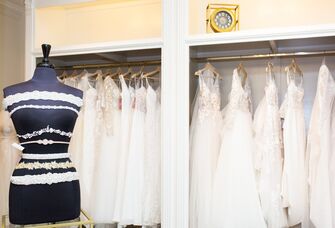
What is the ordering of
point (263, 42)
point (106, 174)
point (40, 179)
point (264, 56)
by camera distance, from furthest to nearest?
point (106, 174) → point (264, 56) → point (263, 42) → point (40, 179)

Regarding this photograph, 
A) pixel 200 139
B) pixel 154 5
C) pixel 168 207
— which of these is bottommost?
pixel 168 207

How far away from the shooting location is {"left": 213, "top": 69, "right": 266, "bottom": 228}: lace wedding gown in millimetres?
1955

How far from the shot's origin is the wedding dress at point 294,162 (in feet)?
6.33

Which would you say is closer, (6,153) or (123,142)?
(123,142)

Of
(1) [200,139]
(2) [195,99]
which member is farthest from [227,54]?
(1) [200,139]

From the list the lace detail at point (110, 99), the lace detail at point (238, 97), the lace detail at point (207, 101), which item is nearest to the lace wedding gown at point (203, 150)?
the lace detail at point (207, 101)

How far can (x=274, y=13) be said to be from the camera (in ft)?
7.80

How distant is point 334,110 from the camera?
6.31 feet

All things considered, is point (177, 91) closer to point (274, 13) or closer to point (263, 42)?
point (263, 42)

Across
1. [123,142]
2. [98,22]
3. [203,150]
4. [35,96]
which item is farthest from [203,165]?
[98,22]

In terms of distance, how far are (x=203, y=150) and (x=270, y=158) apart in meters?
0.37

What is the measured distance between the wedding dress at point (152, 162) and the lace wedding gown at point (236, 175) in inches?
13.8

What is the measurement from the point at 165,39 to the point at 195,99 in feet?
1.27

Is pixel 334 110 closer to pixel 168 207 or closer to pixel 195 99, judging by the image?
pixel 195 99
